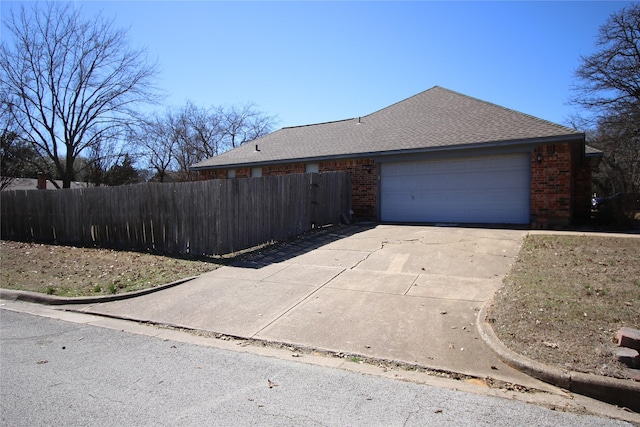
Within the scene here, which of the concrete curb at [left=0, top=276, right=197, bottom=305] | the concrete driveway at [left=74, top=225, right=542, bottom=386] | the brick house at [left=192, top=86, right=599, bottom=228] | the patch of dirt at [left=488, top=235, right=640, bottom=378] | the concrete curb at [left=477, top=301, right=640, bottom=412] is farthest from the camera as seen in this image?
the brick house at [left=192, top=86, right=599, bottom=228]

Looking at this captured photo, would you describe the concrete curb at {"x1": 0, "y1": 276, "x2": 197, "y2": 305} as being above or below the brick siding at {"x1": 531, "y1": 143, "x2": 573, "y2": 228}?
below

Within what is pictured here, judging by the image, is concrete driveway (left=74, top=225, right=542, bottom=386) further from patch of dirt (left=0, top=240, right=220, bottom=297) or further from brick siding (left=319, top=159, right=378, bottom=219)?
brick siding (left=319, top=159, right=378, bottom=219)

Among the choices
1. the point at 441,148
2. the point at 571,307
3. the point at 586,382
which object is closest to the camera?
the point at 586,382

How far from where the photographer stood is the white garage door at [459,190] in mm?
13281

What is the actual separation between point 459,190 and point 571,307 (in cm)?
962

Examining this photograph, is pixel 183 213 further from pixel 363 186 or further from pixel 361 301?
pixel 363 186

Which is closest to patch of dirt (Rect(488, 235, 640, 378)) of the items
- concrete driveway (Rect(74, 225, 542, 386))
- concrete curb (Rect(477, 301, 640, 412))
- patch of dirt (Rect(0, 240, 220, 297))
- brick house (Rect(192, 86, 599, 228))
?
concrete curb (Rect(477, 301, 640, 412))

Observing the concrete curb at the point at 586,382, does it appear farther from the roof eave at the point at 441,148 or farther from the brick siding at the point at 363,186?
the brick siding at the point at 363,186

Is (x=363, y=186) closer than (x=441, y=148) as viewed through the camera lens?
No

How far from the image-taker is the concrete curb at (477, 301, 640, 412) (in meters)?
3.22

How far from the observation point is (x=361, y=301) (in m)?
5.98

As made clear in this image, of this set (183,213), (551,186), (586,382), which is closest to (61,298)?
(183,213)

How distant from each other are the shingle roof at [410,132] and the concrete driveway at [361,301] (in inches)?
197

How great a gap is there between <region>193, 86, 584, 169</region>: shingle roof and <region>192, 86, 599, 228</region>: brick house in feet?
0.15
